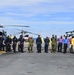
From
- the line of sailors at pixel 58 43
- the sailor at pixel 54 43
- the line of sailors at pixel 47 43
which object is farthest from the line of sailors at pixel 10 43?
the sailor at pixel 54 43

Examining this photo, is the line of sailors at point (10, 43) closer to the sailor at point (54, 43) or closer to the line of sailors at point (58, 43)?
the line of sailors at point (58, 43)

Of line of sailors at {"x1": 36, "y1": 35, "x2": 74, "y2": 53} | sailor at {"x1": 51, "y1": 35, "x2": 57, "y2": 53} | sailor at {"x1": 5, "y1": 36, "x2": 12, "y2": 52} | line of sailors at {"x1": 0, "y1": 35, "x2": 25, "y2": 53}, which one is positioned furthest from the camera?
sailor at {"x1": 5, "y1": 36, "x2": 12, "y2": 52}

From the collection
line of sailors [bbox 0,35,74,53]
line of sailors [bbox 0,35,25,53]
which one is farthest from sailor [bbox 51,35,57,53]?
line of sailors [bbox 0,35,25,53]

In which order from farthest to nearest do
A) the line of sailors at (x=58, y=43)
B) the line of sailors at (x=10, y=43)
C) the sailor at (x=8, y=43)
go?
1. the sailor at (x=8, y=43)
2. the line of sailors at (x=10, y=43)
3. the line of sailors at (x=58, y=43)

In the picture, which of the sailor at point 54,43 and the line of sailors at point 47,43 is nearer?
the line of sailors at point 47,43

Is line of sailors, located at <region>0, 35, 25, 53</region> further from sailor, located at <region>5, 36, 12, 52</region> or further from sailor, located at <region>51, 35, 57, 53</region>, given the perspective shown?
sailor, located at <region>51, 35, 57, 53</region>

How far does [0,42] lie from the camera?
37375 millimetres

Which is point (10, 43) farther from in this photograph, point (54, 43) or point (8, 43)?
point (54, 43)

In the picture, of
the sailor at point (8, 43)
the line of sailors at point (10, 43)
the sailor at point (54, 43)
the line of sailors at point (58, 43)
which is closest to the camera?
the line of sailors at point (58, 43)

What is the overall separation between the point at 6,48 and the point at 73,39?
6759mm

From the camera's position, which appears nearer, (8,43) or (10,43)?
(8,43)

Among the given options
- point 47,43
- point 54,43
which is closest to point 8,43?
point 47,43

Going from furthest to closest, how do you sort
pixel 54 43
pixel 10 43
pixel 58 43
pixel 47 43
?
pixel 10 43, pixel 58 43, pixel 54 43, pixel 47 43

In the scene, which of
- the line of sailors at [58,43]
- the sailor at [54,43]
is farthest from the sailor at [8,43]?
the sailor at [54,43]
